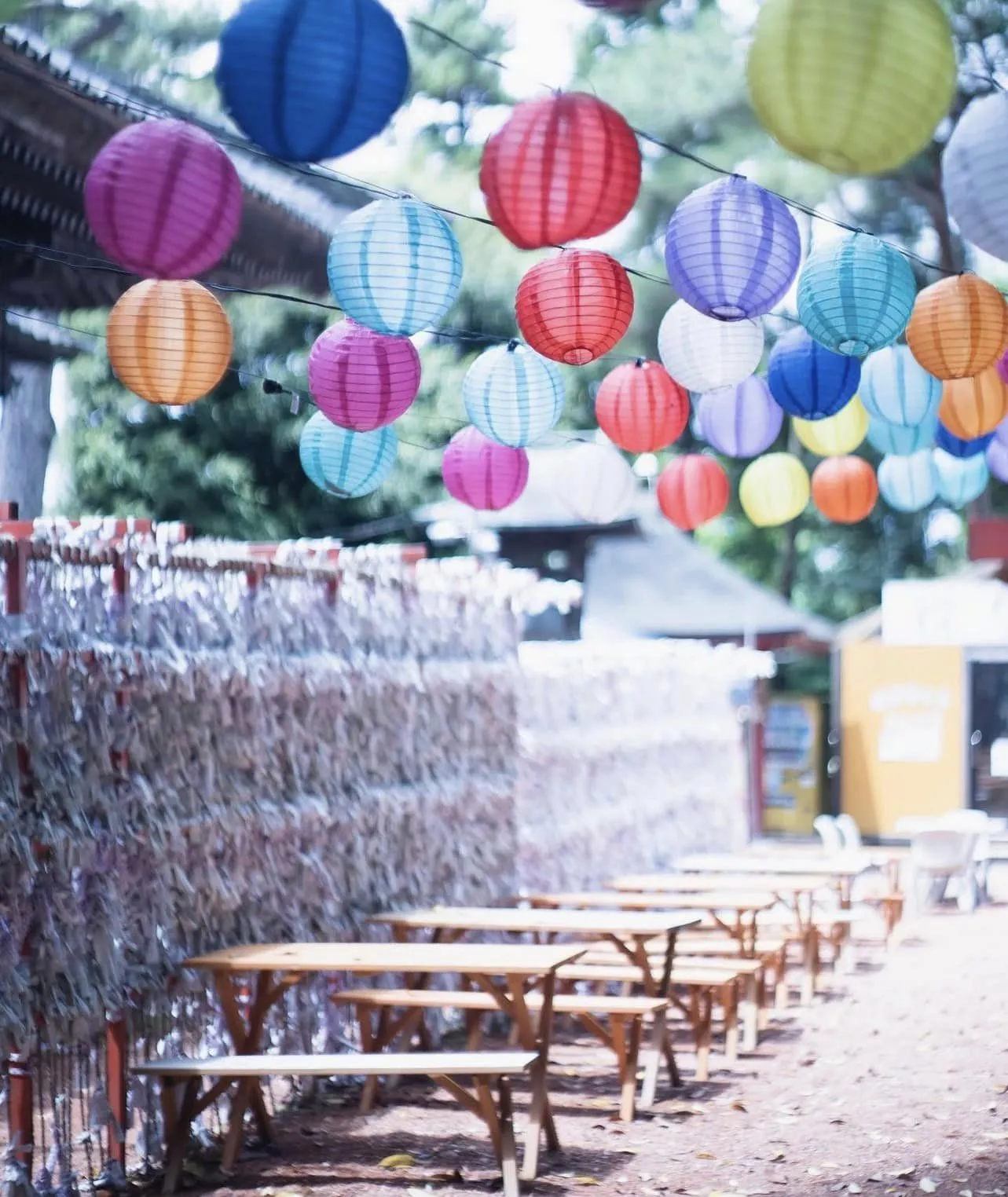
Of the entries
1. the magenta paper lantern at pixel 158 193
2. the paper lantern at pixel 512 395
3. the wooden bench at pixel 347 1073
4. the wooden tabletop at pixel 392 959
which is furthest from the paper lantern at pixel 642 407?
the wooden bench at pixel 347 1073

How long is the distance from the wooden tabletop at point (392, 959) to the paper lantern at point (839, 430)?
3722 mm

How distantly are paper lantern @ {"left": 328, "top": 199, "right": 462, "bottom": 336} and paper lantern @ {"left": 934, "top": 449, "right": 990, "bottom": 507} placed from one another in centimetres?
473

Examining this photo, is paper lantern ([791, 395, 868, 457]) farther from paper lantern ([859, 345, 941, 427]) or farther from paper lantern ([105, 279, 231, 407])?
paper lantern ([105, 279, 231, 407])

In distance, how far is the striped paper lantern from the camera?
22.5 feet

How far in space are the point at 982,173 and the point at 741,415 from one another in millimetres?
3545

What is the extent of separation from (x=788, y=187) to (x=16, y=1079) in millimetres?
23144

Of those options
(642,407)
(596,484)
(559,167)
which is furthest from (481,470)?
(559,167)

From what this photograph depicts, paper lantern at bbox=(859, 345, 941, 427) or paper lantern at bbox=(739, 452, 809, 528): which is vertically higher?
paper lantern at bbox=(859, 345, 941, 427)

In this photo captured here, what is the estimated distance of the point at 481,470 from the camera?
344 inches

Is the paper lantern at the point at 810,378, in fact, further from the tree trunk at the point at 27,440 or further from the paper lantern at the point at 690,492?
the tree trunk at the point at 27,440

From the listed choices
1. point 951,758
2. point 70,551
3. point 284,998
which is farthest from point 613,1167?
point 951,758

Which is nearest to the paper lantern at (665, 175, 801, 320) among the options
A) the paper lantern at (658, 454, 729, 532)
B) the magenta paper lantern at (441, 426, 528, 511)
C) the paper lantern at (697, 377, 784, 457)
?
the magenta paper lantern at (441, 426, 528, 511)

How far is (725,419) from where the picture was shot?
9273 mm

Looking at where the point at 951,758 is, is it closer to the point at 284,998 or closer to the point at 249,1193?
the point at 284,998
